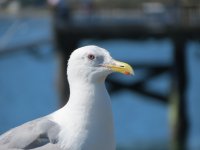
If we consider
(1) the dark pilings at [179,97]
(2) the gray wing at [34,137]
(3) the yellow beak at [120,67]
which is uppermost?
(1) the dark pilings at [179,97]

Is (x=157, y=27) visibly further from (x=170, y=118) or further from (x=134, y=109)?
(x=134, y=109)

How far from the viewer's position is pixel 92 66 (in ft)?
16.3

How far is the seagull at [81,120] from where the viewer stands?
15.9 feet

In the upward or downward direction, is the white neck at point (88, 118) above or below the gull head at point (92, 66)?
below

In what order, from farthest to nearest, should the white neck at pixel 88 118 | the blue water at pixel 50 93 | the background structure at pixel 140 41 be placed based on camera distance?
1. the blue water at pixel 50 93
2. the background structure at pixel 140 41
3. the white neck at pixel 88 118

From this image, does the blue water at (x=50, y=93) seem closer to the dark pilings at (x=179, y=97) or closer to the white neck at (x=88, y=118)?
the dark pilings at (x=179, y=97)

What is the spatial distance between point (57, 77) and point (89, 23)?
1.30 meters

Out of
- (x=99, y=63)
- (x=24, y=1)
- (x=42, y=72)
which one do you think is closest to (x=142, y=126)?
(x=24, y=1)

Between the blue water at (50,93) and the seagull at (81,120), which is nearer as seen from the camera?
the seagull at (81,120)

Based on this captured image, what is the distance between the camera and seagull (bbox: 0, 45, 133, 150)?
484 centimetres

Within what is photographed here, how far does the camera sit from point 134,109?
35.1 metres

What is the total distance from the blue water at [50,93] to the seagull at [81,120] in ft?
46.6

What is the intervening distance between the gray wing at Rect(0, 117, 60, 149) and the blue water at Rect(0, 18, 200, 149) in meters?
14.3

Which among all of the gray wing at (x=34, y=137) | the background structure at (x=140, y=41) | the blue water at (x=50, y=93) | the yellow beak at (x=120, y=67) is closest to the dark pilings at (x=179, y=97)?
the background structure at (x=140, y=41)
